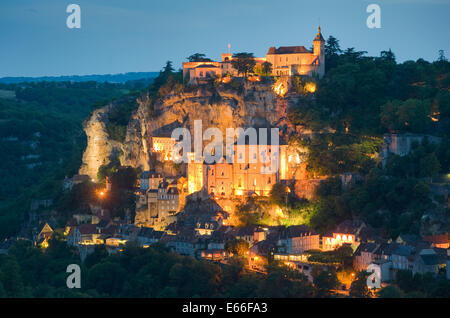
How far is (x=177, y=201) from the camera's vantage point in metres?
67.9

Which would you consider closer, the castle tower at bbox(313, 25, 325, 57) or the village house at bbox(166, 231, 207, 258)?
the village house at bbox(166, 231, 207, 258)

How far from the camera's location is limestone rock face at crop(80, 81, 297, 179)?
72.0 meters

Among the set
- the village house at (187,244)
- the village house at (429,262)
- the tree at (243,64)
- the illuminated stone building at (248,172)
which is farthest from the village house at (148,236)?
the village house at (429,262)

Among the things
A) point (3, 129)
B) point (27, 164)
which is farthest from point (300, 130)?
point (3, 129)

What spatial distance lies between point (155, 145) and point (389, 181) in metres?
20.9

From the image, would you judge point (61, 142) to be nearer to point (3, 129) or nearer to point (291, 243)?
point (3, 129)

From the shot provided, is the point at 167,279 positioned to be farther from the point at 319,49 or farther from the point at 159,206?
the point at 319,49

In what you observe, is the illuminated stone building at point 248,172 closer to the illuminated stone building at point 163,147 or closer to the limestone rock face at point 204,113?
the limestone rock face at point 204,113

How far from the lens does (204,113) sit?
73125 millimetres

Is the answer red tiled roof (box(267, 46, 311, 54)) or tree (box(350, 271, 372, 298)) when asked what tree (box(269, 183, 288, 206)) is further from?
tree (box(350, 271, 372, 298))

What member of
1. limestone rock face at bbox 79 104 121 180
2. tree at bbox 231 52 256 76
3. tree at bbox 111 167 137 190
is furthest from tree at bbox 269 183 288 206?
limestone rock face at bbox 79 104 121 180

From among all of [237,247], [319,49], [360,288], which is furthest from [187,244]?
[319,49]

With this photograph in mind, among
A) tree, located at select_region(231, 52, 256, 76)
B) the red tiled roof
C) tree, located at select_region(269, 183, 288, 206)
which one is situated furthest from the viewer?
the red tiled roof

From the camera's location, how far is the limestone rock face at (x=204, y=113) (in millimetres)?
72000
